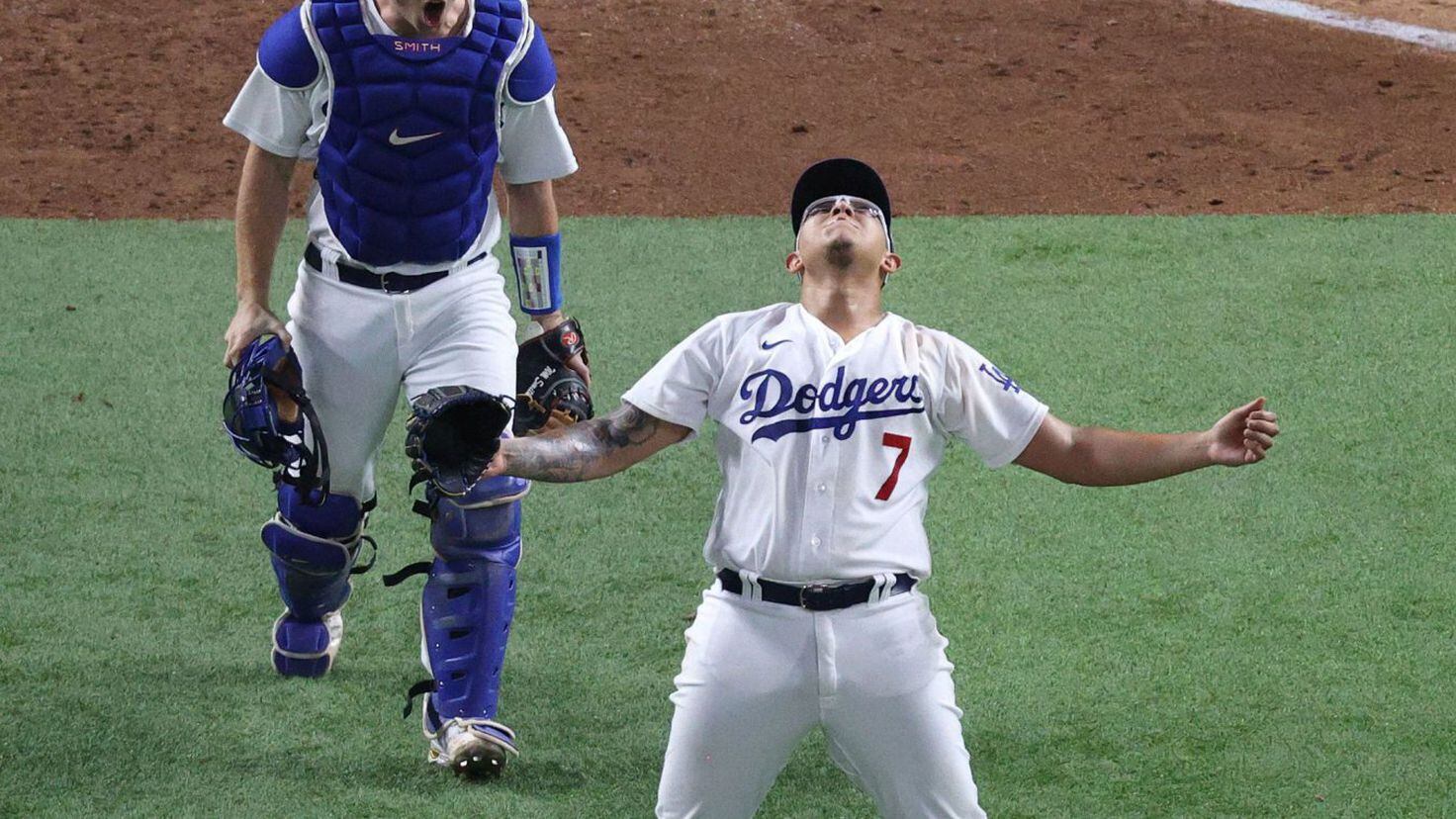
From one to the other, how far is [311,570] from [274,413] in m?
0.66

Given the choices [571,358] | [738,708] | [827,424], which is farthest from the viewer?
[571,358]

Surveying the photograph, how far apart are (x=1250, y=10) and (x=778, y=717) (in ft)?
29.2

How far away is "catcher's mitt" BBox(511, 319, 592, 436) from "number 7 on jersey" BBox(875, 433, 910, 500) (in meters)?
1.12

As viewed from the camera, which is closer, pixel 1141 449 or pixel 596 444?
pixel 1141 449

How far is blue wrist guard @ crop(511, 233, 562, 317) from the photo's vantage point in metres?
4.41

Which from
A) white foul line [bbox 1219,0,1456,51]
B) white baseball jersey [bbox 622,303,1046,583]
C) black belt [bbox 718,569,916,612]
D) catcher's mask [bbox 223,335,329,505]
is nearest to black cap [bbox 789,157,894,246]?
white baseball jersey [bbox 622,303,1046,583]

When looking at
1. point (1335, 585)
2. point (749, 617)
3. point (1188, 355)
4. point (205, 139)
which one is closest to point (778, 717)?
point (749, 617)

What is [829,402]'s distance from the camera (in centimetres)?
328

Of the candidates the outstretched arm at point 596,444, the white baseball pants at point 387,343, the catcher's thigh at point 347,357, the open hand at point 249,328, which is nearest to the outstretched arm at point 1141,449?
the outstretched arm at point 596,444

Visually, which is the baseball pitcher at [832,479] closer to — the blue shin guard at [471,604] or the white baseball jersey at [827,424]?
the white baseball jersey at [827,424]

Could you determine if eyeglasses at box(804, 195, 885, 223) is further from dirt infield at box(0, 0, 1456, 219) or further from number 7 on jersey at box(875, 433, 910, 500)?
dirt infield at box(0, 0, 1456, 219)

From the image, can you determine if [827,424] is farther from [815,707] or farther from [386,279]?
[386,279]

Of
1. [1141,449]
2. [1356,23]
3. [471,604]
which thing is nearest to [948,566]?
[471,604]

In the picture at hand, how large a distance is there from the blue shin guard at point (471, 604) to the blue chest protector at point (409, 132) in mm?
588
